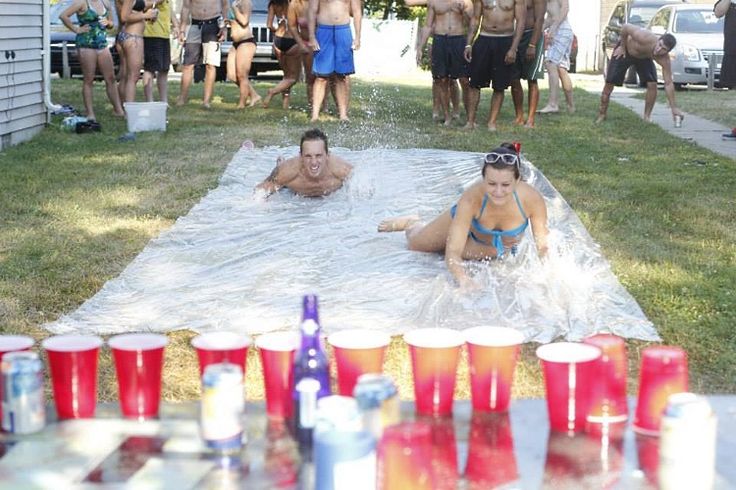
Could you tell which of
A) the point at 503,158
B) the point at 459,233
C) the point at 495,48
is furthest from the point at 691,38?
the point at 503,158

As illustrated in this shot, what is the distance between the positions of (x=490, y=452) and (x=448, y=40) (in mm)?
10325

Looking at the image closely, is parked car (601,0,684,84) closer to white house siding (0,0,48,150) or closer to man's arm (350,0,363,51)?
man's arm (350,0,363,51)

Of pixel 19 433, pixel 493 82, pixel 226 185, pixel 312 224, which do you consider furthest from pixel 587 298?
pixel 493 82

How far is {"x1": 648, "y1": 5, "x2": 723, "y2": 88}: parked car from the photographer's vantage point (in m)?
18.8

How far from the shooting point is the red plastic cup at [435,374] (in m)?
2.53

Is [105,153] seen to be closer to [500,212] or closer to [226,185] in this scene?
[226,185]

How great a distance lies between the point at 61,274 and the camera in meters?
5.81

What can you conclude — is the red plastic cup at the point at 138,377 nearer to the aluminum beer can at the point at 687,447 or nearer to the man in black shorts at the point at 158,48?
the aluminum beer can at the point at 687,447

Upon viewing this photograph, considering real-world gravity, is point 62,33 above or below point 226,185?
above

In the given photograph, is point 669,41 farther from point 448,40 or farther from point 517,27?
point 448,40

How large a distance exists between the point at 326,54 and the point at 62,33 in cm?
809

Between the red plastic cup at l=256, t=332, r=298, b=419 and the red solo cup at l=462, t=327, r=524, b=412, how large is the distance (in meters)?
0.42

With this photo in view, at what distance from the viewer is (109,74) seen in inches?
473

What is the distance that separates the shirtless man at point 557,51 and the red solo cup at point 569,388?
11547 mm
